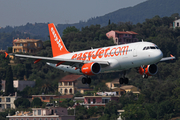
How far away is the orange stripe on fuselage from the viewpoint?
58.8 metres

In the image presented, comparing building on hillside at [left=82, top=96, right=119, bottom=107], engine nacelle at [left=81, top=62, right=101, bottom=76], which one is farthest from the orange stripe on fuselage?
building on hillside at [left=82, top=96, right=119, bottom=107]

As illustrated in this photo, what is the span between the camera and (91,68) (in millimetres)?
58750

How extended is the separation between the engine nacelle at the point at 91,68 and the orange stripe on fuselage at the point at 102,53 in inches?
102

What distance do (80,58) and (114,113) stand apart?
4792 inches

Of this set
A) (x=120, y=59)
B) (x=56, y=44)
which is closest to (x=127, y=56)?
(x=120, y=59)

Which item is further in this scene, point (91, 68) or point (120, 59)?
point (91, 68)

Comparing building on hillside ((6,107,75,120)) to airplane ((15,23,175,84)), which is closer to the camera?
airplane ((15,23,175,84))

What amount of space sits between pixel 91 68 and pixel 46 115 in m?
121

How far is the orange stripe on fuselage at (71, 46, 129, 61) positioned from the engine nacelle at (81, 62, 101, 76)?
260 cm

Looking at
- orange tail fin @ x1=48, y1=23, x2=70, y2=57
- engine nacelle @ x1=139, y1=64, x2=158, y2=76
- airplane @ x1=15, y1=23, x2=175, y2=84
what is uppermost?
orange tail fin @ x1=48, y1=23, x2=70, y2=57

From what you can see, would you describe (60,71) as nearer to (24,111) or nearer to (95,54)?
(95,54)

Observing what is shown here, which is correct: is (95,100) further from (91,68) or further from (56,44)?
(91,68)

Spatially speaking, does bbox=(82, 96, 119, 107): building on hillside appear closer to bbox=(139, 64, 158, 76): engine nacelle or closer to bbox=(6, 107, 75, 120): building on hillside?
bbox=(6, 107, 75, 120): building on hillside

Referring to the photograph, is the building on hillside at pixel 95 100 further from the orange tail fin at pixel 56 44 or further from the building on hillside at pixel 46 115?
the orange tail fin at pixel 56 44
